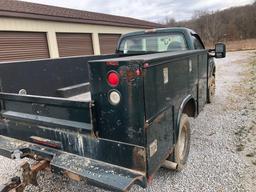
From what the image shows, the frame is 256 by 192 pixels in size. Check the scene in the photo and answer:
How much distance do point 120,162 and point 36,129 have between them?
3.50ft

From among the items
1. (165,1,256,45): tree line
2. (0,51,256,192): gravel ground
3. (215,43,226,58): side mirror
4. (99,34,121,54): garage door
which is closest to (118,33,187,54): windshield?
(215,43,226,58): side mirror

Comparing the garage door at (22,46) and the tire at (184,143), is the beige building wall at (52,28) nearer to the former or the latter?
the garage door at (22,46)

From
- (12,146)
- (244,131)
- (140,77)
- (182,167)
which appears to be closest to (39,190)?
(12,146)

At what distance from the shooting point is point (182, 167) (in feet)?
10.3

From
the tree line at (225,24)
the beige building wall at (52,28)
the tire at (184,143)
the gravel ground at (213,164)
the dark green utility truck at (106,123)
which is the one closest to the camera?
the dark green utility truck at (106,123)

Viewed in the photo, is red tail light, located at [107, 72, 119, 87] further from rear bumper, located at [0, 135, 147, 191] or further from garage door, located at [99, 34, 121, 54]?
garage door, located at [99, 34, 121, 54]

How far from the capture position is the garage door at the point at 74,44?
41.4ft

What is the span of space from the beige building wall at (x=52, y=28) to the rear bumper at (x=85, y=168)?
348 inches

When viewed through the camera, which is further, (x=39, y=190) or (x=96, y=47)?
(x=96, y=47)

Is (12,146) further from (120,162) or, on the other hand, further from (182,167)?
(182,167)

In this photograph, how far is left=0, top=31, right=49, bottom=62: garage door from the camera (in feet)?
32.2

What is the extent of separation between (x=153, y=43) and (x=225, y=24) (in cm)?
6669

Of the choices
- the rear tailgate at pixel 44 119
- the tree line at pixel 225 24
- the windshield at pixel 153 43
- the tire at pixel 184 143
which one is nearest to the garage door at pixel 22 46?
the windshield at pixel 153 43

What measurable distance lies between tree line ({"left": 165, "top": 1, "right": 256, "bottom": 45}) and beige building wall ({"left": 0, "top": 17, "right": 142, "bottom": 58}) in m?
42.3
